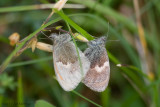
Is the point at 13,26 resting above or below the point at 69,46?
above

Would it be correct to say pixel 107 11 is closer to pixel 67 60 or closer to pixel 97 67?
pixel 97 67

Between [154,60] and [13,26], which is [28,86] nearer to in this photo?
[13,26]

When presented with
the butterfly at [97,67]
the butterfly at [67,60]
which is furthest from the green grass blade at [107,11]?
the butterfly at [67,60]

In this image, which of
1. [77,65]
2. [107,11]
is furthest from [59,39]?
[107,11]

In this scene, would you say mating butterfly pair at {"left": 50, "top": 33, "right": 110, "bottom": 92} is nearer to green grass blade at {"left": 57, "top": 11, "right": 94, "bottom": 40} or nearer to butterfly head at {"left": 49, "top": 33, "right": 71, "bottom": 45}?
butterfly head at {"left": 49, "top": 33, "right": 71, "bottom": 45}

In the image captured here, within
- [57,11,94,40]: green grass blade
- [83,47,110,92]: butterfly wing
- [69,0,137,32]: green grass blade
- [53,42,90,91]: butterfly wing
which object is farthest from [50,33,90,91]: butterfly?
[69,0,137,32]: green grass blade

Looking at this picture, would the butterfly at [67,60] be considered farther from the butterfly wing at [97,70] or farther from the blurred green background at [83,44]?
the blurred green background at [83,44]

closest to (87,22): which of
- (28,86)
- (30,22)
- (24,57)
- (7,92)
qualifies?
(30,22)
